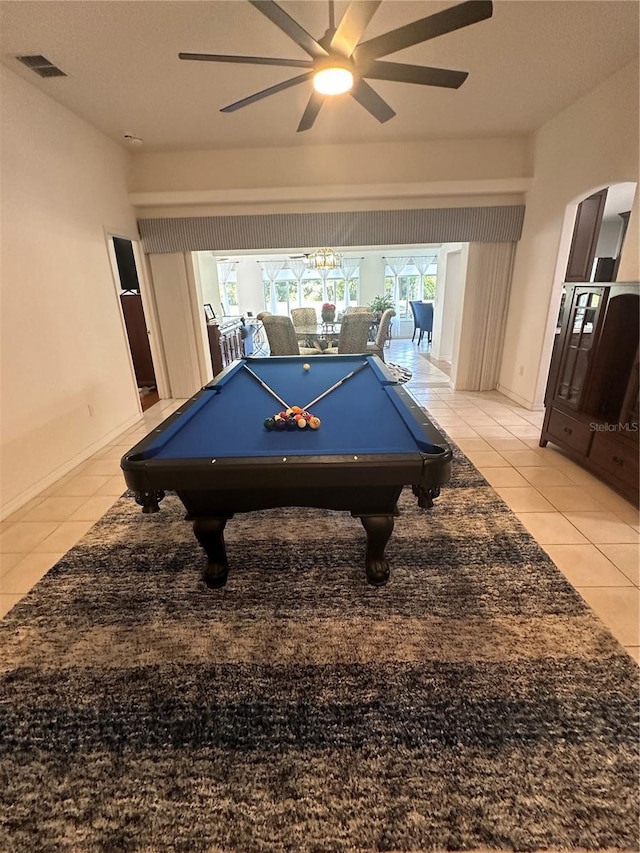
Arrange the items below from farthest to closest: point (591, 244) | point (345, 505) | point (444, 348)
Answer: point (444, 348) → point (591, 244) → point (345, 505)

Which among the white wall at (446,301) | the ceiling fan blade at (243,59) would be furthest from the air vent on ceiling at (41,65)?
the white wall at (446,301)

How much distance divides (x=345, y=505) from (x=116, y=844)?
1.19 meters

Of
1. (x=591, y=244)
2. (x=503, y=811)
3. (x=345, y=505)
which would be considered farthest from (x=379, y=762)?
(x=591, y=244)

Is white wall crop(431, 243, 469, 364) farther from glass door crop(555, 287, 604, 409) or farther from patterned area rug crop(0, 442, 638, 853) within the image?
patterned area rug crop(0, 442, 638, 853)

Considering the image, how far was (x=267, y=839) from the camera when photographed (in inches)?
40.1

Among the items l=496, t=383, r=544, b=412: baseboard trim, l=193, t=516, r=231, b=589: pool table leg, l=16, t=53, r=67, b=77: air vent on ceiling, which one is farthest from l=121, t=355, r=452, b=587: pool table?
l=496, t=383, r=544, b=412: baseboard trim

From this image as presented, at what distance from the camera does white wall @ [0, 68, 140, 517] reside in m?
2.65

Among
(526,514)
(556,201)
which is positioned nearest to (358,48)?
(526,514)

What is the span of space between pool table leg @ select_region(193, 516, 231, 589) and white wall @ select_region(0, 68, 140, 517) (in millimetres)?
1728

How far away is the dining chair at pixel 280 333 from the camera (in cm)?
495

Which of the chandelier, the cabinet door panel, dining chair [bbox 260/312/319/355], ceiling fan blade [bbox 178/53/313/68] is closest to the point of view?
ceiling fan blade [bbox 178/53/313/68]

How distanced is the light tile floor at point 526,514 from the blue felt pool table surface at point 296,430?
111 centimetres

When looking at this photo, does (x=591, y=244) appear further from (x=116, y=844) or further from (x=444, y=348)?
(x=116, y=844)

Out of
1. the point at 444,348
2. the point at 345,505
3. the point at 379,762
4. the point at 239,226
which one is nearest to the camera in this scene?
the point at 379,762
